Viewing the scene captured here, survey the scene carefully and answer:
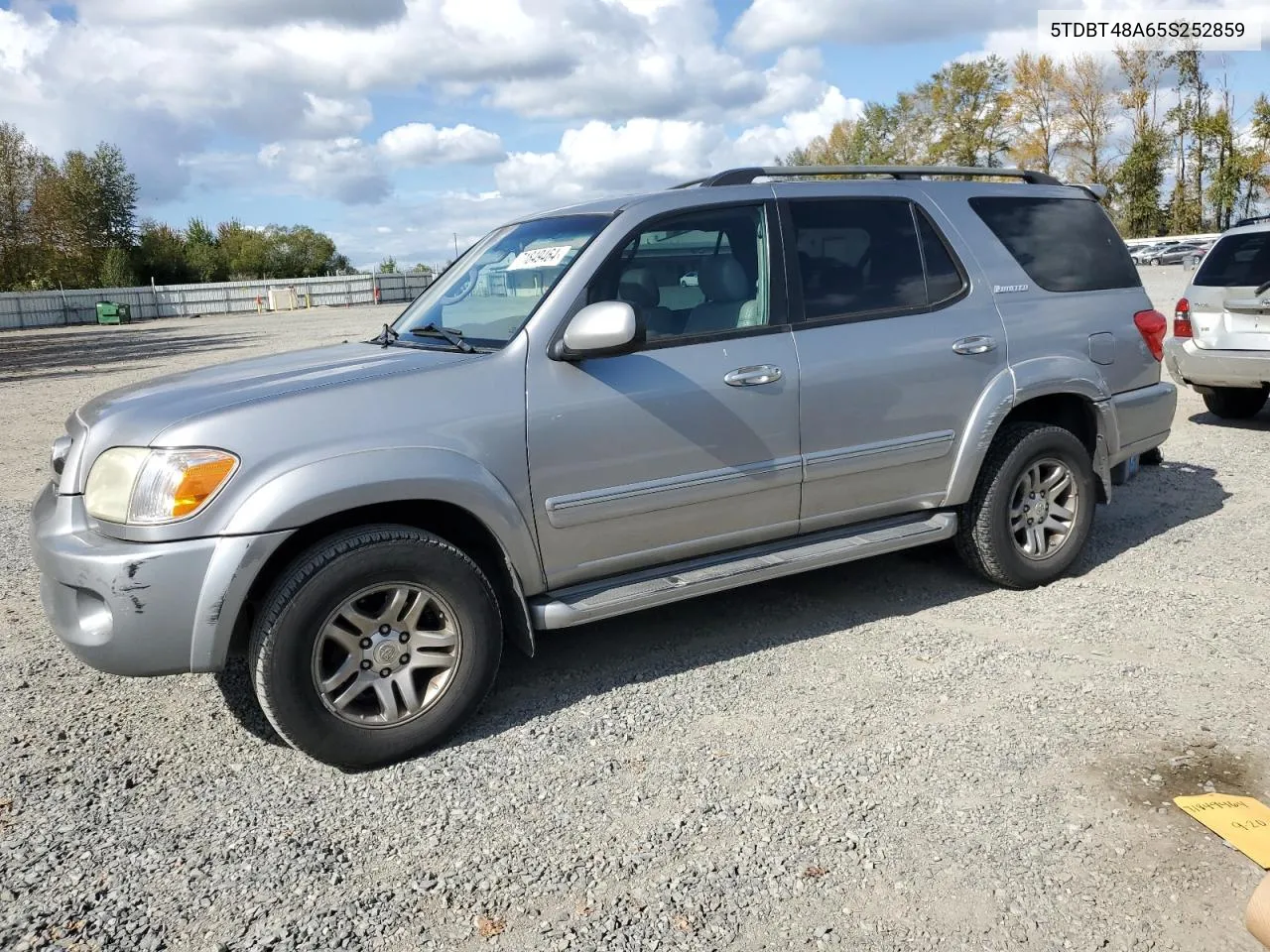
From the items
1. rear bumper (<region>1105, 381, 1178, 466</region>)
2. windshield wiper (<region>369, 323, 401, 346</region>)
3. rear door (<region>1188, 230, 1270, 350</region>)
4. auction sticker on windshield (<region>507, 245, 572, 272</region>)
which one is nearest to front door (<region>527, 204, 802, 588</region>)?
auction sticker on windshield (<region>507, 245, 572, 272</region>)

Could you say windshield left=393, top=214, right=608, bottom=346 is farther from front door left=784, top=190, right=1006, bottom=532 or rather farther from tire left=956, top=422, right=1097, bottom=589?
tire left=956, top=422, right=1097, bottom=589

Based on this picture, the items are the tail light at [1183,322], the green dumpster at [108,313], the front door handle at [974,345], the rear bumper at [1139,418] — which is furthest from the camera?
the green dumpster at [108,313]

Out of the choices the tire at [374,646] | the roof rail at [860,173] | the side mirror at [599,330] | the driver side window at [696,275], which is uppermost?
the roof rail at [860,173]

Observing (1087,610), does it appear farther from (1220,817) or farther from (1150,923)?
(1150,923)

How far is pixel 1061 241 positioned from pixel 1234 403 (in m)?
5.12

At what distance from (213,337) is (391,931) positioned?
31.1 meters

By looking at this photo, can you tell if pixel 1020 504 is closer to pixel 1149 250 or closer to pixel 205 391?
pixel 205 391

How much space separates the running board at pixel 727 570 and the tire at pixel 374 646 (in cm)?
31

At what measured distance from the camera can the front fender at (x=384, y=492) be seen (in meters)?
3.32

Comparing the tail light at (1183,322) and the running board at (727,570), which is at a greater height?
the tail light at (1183,322)

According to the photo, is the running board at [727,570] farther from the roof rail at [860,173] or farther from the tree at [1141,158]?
the tree at [1141,158]

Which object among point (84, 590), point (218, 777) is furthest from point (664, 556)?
point (84, 590)

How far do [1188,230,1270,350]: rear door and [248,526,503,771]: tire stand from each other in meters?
7.08

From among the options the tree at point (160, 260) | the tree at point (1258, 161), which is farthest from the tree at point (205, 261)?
the tree at point (1258, 161)
